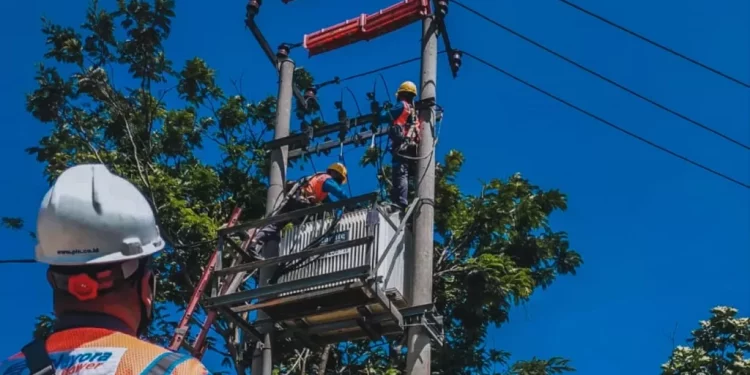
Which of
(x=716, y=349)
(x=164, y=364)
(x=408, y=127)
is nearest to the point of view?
(x=164, y=364)

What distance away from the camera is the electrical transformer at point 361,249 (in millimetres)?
8500

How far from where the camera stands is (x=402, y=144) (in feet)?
31.5

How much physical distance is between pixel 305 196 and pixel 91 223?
758 centimetres

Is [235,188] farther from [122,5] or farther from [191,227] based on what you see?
[122,5]

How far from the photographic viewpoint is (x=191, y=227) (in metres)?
14.3

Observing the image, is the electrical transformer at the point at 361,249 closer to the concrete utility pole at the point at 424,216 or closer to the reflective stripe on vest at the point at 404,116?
the concrete utility pole at the point at 424,216

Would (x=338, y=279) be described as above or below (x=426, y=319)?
above

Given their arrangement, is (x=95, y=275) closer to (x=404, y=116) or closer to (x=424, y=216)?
(x=424, y=216)

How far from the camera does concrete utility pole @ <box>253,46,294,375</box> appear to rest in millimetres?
9508

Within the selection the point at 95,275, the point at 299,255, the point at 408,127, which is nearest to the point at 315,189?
the point at 408,127

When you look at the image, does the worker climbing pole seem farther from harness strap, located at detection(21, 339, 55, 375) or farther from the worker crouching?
harness strap, located at detection(21, 339, 55, 375)

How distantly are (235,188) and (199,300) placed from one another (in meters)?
6.67

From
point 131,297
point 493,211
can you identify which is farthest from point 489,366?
point 131,297

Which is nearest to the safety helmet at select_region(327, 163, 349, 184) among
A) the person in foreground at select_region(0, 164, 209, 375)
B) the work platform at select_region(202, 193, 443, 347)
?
the work platform at select_region(202, 193, 443, 347)
